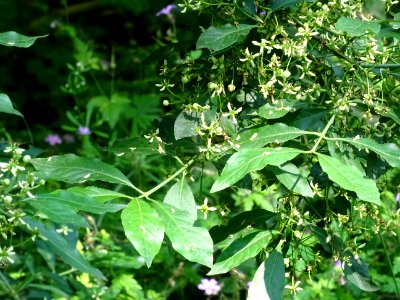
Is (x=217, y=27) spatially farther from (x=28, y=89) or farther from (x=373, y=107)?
(x=28, y=89)

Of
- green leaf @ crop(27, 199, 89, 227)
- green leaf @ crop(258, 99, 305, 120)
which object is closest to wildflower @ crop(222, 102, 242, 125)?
green leaf @ crop(258, 99, 305, 120)

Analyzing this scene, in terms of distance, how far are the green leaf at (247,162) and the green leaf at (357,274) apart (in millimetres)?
444

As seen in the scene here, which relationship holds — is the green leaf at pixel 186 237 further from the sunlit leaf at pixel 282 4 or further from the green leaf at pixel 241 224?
the sunlit leaf at pixel 282 4

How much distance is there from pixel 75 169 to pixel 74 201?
188 millimetres

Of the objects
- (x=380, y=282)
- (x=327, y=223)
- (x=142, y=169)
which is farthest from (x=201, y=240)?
(x=142, y=169)

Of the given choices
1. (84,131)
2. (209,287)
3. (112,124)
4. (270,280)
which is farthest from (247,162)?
(112,124)

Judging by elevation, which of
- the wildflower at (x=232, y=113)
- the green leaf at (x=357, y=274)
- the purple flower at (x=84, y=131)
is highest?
the wildflower at (x=232, y=113)

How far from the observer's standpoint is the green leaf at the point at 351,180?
1.35m

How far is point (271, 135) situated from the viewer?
158cm

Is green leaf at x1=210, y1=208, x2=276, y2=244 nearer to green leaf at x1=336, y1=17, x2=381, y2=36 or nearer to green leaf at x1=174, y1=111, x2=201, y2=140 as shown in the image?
green leaf at x1=174, y1=111, x2=201, y2=140

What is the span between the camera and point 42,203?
4.77 ft

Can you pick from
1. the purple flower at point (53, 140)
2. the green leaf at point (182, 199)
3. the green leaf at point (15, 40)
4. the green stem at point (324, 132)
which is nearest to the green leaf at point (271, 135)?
the green stem at point (324, 132)

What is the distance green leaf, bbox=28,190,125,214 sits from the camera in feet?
4.75

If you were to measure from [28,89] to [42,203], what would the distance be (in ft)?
14.5
